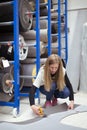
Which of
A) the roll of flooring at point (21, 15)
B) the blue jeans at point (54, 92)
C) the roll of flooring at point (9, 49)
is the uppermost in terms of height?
the roll of flooring at point (21, 15)

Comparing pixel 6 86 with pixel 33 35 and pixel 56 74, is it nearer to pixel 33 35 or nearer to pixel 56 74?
pixel 56 74

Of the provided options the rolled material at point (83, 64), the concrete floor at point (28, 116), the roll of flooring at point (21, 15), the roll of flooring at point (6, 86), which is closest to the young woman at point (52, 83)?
the concrete floor at point (28, 116)

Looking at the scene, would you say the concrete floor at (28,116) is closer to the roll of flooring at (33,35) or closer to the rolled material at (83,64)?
the rolled material at (83,64)

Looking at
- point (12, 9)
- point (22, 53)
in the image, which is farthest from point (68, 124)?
point (12, 9)

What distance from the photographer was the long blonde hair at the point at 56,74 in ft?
8.79

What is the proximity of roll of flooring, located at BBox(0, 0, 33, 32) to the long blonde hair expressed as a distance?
28.7 inches

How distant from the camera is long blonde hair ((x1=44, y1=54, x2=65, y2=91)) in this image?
268 cm

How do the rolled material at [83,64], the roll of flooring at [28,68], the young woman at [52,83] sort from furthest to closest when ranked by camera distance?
the rolled material at [83,64]
the roll of flooring at [28,68]
the young woman at [52,83]

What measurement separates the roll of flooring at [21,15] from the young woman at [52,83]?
73cm

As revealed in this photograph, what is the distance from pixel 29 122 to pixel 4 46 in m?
1.13

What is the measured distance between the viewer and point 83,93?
4.12m

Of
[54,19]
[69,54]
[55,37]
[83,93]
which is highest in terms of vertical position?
[54,19]

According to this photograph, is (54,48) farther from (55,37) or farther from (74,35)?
(74,35)

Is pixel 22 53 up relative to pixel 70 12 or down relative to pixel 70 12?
down
